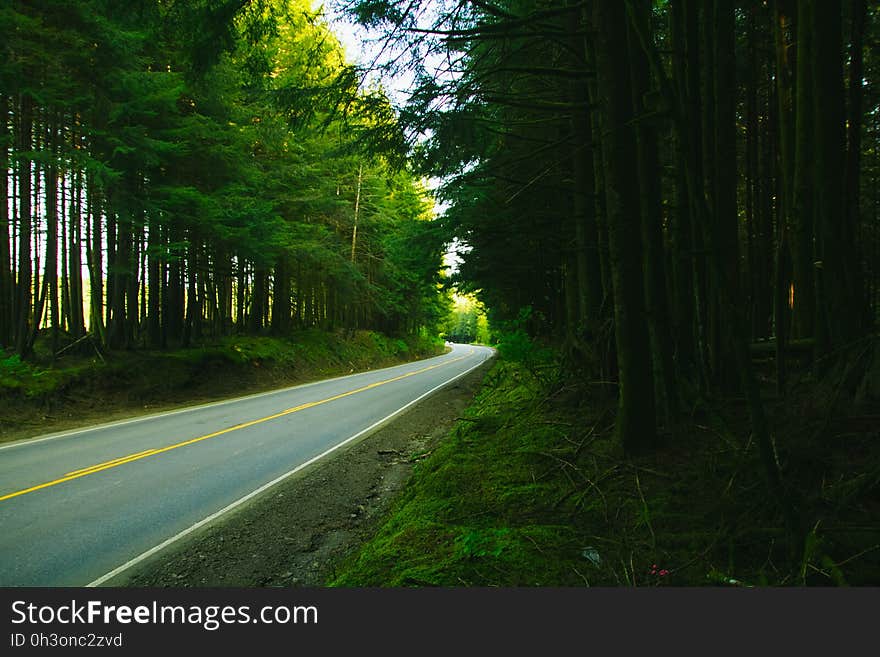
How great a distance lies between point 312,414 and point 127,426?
4.07 metres

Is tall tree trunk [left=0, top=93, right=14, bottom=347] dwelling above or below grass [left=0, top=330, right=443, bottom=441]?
above

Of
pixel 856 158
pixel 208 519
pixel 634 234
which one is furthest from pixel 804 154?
pixel 208 519

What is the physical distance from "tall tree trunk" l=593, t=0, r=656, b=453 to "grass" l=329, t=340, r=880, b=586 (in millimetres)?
393

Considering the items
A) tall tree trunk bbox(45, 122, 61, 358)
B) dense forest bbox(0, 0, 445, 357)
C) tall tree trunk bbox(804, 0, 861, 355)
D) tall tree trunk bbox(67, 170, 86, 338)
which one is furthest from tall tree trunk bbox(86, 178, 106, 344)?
tall tree trunk bbox(804, 0, 861, 355)

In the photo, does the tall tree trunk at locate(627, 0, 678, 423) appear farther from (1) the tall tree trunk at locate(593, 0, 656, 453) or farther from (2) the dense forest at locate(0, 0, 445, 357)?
(2) the dense forest at locate(0, 0, 445, 357)

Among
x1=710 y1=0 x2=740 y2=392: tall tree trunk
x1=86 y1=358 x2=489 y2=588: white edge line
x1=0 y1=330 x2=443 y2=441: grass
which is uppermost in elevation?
x1=710 y1=0 x2=740 y2=392: tall tree trunk

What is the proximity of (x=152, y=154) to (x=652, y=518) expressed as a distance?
14.6m

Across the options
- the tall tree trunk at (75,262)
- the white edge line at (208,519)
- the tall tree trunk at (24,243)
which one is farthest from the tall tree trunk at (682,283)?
the tall tree trunk at (24,243)

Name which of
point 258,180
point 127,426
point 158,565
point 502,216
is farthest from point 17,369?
point 502,216

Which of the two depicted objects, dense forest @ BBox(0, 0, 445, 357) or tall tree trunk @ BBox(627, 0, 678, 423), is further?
dense forest @ BBox(0, 0, 445, 357)

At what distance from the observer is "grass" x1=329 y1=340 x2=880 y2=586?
231 cm

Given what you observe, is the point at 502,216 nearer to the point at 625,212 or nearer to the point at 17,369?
the point at 625,212

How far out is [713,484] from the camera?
3131 mm

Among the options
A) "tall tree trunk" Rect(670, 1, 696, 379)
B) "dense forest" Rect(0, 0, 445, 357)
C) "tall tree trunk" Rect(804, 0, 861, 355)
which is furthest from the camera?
"dense forest" Rect(0, 0, 445, 357)
